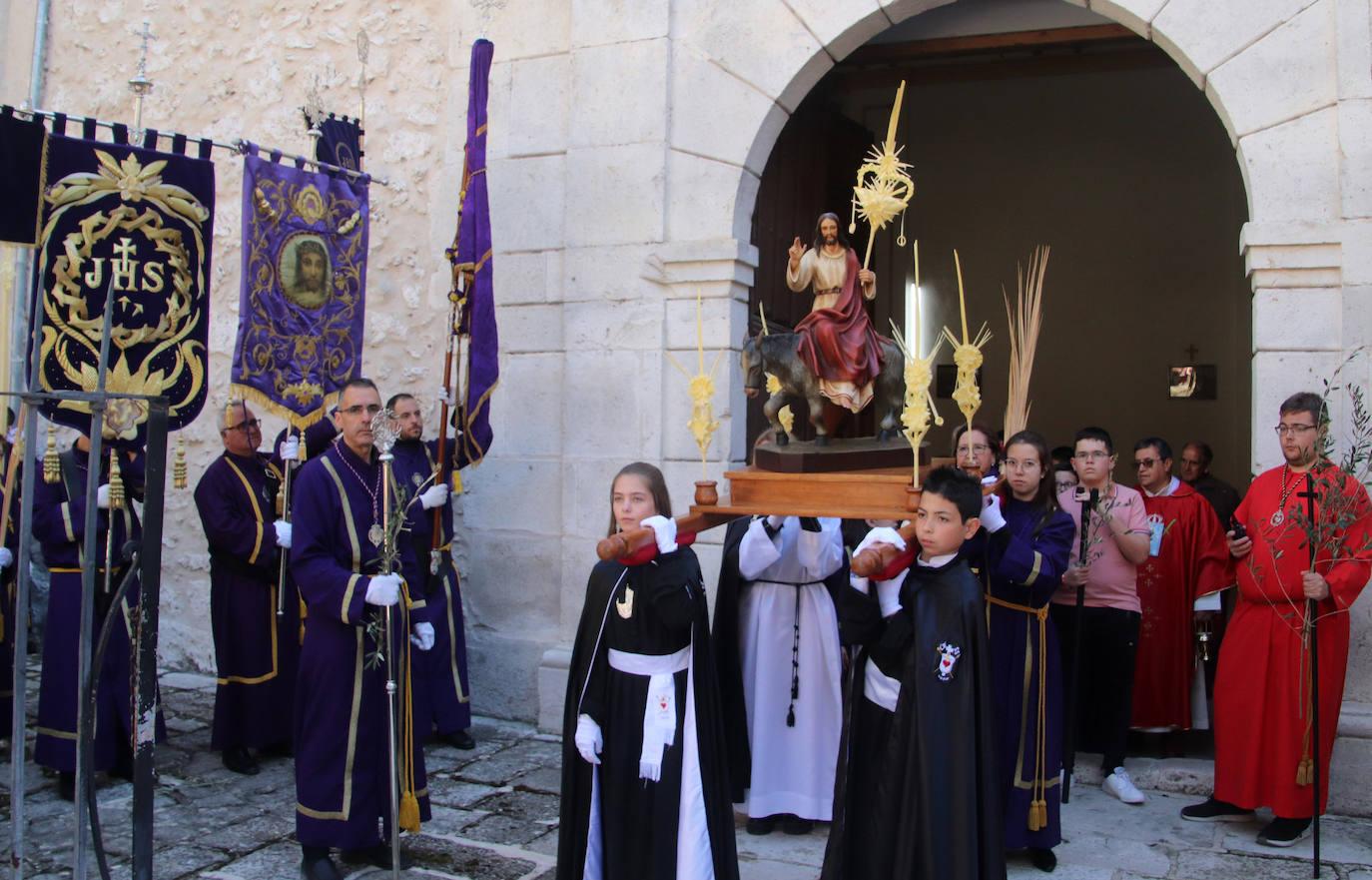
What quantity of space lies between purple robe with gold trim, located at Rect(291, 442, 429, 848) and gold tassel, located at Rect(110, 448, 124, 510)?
43.8 inches

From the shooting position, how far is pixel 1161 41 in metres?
5.21

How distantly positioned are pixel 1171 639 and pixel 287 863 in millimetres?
3890

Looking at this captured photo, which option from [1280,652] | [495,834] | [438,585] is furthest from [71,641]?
[1280,652]

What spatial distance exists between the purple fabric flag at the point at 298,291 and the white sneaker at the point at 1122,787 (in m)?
3.89

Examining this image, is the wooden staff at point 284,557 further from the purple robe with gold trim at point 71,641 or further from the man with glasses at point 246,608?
the purple robe with gold trim at point 71,641

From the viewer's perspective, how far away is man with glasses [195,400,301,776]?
17.9ft

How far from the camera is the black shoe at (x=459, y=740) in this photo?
18.9 ft

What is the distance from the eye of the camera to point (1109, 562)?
4.98m

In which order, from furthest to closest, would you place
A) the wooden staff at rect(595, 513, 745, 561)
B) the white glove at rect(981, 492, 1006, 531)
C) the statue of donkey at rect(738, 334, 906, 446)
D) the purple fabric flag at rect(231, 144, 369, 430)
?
1. the purple fabric flag at rect(231, 144, 369, 430)
2. the statue of donkey at rect(738, 334, 906, 446)
3. the white glove at rect(981, 492, 1006, 531)
4. the wooden staff at rect(595, 513, 745, 561)

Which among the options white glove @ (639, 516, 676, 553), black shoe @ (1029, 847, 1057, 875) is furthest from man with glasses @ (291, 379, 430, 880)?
black shoe @ (1029, 847, 1057, 875)

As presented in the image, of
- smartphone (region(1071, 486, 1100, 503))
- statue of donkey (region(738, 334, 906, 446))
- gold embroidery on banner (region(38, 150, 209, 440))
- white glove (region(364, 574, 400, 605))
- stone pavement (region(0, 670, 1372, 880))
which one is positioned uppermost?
gold embroidery on banner (region(38, 150, 209, 440))

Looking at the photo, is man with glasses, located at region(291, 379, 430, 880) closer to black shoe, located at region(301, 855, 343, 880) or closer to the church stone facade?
black shoe, located at region(301, 855, 343, 880)

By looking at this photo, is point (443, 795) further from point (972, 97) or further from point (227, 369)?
point (972, 97)

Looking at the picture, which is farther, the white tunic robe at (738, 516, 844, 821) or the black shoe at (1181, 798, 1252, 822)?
the black shoe at (1181, 798, 1252, 822)
